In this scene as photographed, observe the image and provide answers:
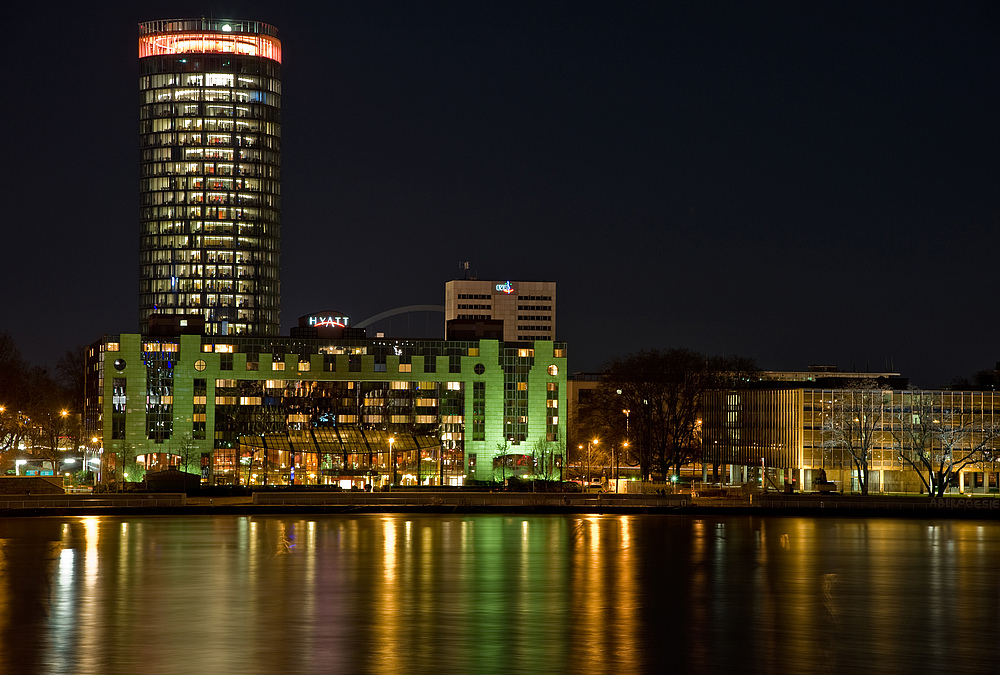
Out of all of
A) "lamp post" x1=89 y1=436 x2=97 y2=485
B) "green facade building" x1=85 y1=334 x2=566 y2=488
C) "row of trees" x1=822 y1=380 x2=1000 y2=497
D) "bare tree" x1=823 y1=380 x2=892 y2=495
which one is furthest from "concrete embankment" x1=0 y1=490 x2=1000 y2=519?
"lamp post" x1=89 y1=436 x2=97 y2=485

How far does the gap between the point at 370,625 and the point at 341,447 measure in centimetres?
11644

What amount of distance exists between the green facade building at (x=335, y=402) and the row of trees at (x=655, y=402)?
15.5 metres

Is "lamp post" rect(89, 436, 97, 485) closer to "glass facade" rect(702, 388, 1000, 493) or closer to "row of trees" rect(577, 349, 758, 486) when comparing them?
"row of trees" rect(577, 349, 758, 486)

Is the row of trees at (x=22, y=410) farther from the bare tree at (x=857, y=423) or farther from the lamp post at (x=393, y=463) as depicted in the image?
the bare tree at (x=857, y=423)

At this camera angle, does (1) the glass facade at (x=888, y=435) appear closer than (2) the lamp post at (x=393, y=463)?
Yes

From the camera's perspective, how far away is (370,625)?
42.6 m

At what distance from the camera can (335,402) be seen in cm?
17450

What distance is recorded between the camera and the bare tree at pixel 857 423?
13312 cm

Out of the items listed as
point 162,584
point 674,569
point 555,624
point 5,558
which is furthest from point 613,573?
point 5,558

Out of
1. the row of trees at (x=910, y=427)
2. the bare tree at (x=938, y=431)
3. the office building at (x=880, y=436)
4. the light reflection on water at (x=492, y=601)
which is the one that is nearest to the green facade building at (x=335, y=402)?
the office building at (x=880, y=436)

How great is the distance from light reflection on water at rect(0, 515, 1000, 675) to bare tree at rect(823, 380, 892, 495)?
172 ft

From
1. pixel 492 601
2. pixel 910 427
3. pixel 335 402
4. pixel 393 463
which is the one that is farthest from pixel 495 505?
pixel 335 402

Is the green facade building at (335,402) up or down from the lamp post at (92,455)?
up

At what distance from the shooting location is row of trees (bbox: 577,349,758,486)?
15125 cm
